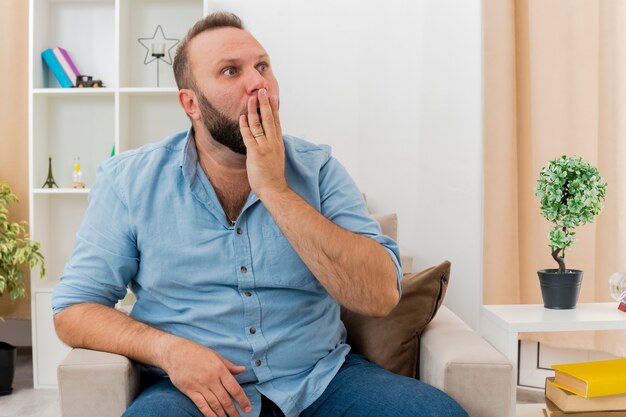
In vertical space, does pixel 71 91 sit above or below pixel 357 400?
above

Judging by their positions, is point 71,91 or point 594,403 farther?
point 71,91

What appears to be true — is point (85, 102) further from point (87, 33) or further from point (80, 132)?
point (87, 33)

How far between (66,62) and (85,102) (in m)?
0.21

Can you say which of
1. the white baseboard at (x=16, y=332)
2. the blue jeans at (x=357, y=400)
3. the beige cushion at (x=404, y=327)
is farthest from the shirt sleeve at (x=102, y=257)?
the white baseboard at (x=16, y=332)

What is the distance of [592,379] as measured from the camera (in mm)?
1748

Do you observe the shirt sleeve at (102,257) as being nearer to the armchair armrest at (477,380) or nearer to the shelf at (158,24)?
the armchair armrest at (477,380)

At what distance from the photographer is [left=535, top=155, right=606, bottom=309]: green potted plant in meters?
1.87

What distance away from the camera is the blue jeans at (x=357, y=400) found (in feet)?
4.63

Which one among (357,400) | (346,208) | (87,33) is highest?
(87,33)

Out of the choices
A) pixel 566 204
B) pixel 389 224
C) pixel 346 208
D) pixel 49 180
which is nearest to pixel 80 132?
pixel 49 180

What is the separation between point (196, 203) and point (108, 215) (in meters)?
0.19

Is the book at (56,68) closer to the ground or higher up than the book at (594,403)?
higher up

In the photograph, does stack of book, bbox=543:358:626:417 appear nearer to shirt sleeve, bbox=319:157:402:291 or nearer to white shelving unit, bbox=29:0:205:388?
shirt sleeve, bbox=319:157:402:291

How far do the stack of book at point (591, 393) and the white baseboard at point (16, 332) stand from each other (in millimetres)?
2557
